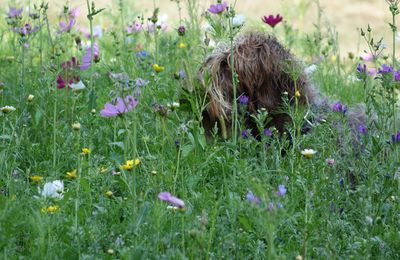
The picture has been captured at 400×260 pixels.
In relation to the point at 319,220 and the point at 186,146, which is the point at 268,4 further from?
the point at 319,220

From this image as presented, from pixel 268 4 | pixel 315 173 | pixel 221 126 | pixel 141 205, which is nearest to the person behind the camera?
pixel 141 205

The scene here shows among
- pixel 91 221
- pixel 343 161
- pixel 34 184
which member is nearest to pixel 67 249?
pixel 91 221

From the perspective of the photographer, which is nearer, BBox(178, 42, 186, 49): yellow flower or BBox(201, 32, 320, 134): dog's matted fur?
BBox(201, 32, 320, 134): dog's matted fur

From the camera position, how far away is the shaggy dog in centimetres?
464

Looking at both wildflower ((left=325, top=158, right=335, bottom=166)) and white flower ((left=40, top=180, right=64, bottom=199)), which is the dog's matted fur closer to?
wildflower ((left=325, top=158, right=335, bottom=166))

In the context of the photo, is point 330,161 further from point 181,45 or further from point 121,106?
point 181,45

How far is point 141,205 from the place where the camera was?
3281 millimetres

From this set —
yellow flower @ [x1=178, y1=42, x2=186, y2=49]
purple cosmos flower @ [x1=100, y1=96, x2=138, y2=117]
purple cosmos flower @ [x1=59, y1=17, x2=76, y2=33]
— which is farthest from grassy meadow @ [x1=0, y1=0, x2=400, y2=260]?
yellow flower @ [x1=178, y1=42, x2=186, y2=49]

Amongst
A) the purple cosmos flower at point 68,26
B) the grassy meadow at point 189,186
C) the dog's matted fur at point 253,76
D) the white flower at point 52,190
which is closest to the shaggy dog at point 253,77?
the dog's matted fur at point 253,76

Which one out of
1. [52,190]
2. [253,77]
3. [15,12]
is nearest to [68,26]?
[15,12]

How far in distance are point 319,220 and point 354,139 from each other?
4.93ft

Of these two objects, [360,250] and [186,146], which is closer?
[360,250]

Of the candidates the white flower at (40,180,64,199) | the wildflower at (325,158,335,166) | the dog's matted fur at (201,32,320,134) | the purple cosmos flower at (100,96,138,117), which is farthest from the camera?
the dog's matted fur at (201,32,320,134)

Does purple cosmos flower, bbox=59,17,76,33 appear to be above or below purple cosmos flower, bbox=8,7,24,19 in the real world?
below
